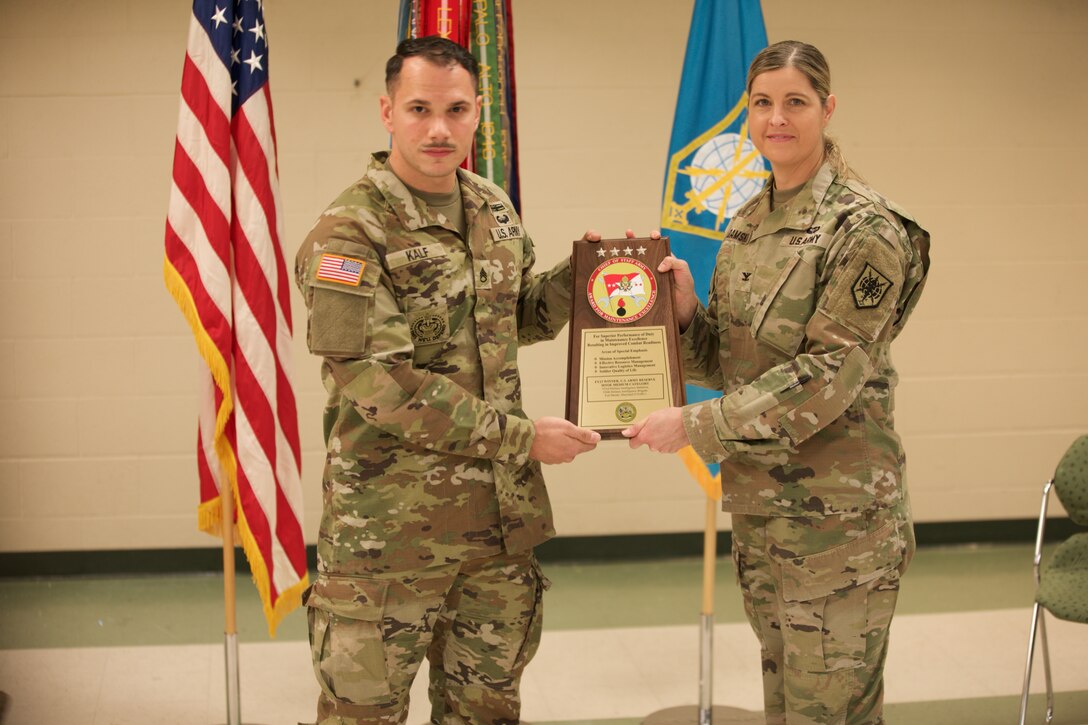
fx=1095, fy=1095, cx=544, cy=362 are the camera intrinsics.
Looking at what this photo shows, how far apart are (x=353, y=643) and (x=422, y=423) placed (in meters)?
0.50

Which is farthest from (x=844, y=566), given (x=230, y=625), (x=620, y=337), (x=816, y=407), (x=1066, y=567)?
(x=230, y=625)

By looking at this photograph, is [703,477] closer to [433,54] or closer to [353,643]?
[353,643]

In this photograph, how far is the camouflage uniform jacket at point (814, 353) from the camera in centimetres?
229

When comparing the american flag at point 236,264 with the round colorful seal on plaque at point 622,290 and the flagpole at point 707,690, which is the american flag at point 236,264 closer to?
the round colorful seal on plaque at point 622,290

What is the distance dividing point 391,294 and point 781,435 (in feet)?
2.91

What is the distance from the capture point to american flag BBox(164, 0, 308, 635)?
3035 millimetres

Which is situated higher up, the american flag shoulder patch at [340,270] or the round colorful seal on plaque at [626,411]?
the american flag shoulder patch at [340,270]

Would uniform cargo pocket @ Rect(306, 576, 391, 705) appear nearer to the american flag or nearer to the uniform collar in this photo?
the american flag

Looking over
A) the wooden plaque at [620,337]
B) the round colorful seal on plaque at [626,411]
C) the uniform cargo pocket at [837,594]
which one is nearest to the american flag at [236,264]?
the wooden plaque at [620,337]

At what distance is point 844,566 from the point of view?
2.38 m

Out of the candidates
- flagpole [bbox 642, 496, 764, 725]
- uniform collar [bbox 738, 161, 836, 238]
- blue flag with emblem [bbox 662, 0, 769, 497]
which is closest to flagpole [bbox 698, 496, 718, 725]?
flagpole [bbox 642, 496, 764, 725]

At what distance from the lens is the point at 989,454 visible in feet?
17.1

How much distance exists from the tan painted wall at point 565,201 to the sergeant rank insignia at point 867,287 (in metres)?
2.64

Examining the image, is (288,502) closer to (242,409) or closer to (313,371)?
(242,409)
